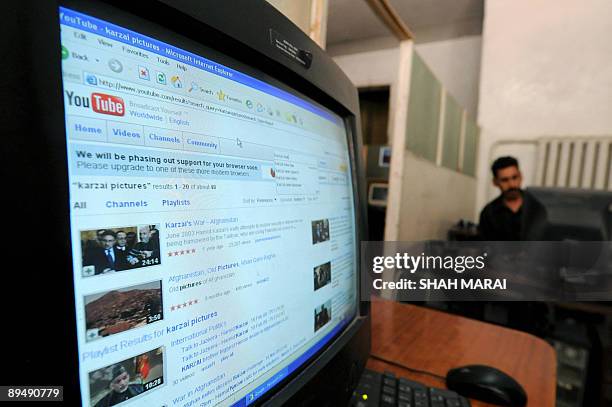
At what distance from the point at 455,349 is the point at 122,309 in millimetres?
624

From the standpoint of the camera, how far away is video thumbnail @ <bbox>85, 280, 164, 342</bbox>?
167 mm

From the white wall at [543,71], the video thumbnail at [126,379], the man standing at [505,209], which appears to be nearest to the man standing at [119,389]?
the video thumbnail at [126,379]

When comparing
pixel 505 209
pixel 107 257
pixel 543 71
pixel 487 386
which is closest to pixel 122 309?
pixel 107 257

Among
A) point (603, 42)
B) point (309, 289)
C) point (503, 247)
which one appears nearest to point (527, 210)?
point (503, 247)

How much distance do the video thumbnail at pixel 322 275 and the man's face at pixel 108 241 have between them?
210mm

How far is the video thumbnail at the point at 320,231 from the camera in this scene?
34 cm

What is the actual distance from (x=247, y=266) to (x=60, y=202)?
0.14 metres

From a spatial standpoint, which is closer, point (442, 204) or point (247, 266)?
point (247, 266)

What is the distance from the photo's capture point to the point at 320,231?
1.17ft

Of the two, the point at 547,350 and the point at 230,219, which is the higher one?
the point at 230,219

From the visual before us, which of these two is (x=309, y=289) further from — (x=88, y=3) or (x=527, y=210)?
(x=527, y=210)

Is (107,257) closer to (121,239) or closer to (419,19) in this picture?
(121,239)

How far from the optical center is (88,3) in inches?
6.6
